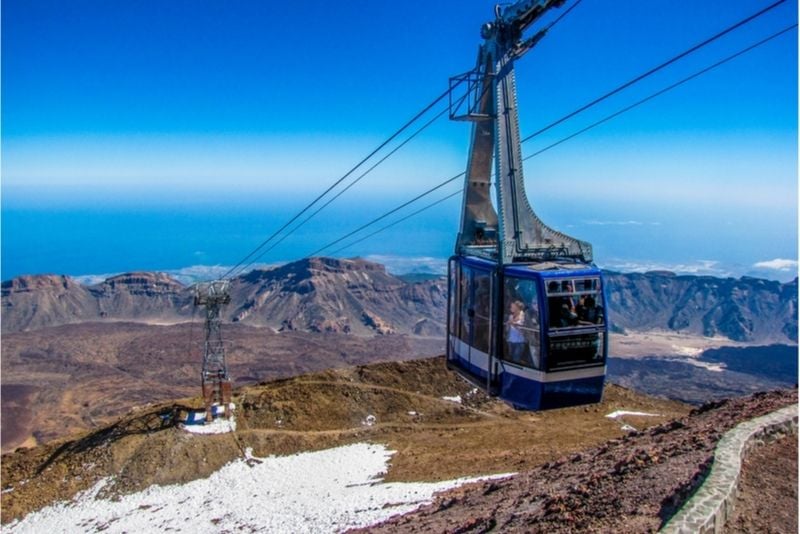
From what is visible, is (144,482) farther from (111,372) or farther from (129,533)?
(111,372)

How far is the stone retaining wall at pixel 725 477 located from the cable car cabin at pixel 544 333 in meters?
2.81

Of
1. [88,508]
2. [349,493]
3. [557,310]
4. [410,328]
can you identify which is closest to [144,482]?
[88,508]

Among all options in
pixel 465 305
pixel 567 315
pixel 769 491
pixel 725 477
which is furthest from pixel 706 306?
pixel 725 477

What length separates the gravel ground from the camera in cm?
821

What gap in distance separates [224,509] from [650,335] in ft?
370

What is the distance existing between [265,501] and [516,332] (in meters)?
13.1

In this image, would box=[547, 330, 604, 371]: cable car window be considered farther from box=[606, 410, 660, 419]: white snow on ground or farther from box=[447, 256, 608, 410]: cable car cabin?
box=[606, 410, 660, 419]: white snow on ground

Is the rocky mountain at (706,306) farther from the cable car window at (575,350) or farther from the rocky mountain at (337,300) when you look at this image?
the cable car window at (575,350)

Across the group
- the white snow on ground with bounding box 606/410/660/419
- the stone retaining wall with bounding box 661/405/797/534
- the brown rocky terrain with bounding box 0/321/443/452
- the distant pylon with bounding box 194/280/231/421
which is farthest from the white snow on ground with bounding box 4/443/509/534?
the brown rocky terrain with bounding box 0/321/443/452

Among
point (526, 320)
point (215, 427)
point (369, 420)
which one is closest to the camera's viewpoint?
point (526, 320)

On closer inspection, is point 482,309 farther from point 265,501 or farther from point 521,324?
point 265,501

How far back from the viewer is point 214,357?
30.3 meters

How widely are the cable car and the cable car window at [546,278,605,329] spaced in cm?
2

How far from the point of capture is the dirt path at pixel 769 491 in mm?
7736
